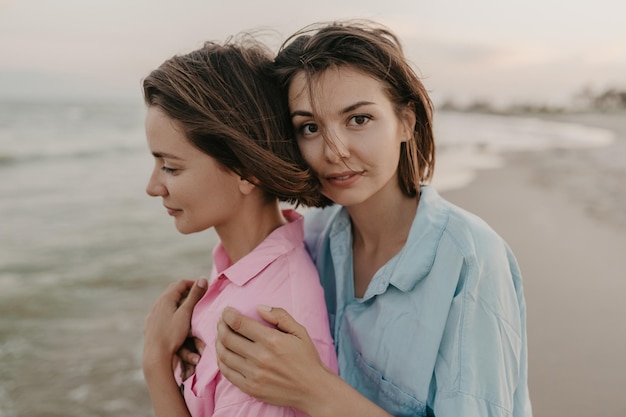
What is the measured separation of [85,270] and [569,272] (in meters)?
4.25

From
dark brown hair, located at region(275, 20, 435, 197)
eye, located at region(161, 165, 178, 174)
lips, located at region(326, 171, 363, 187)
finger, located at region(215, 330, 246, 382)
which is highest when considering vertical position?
dark brown hair, located at region(275, 20, 435, 197)

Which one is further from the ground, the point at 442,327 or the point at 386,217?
the point at 386,217

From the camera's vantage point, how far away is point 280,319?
5.47 ft

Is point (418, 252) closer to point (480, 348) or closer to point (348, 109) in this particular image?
point (480, 348)

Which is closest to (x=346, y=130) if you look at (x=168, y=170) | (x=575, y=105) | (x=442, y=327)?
(x=168, y=170)

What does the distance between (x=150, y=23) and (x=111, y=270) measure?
13.4 meters

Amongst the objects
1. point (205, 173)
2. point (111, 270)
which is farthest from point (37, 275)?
point (205, 173)

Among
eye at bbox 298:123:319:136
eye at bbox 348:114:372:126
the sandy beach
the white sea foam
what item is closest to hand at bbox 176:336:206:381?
eye at bbox 298:123:319:136

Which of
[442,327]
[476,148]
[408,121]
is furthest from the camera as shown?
[476,148]

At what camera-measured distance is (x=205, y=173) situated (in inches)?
74.5

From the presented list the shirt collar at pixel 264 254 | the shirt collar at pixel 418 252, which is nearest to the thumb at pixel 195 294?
the shirt collar at pixel 264 254

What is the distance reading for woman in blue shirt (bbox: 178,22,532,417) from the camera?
5.51 ft

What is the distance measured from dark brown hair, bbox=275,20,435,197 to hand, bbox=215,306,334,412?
30.9 inches

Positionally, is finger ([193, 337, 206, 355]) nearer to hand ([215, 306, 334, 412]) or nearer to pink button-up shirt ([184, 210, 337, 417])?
pink button-up shirt ([184, 210, 337, 417])
